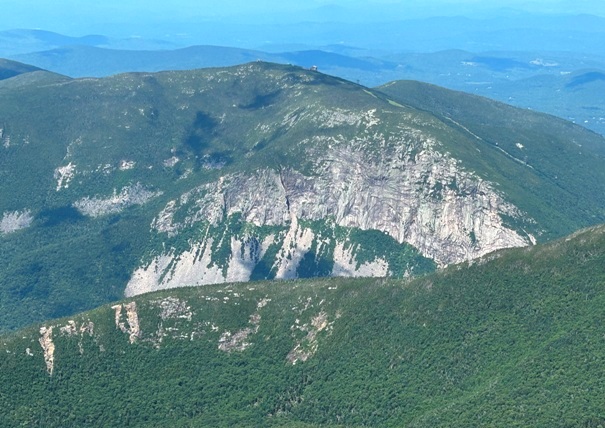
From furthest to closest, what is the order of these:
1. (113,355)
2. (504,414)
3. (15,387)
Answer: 1. (113,355)
2. (15,387)
3. (504,414)

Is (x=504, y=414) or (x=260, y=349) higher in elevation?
(x=504, y=414)

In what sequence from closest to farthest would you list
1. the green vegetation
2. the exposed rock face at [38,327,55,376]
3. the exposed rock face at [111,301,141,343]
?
the green vegetation, the exposed rock face at [38,327,55,376], the exposed rock face at [111,301,141,343]

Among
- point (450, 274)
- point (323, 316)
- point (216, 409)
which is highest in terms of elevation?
point (450, 274)

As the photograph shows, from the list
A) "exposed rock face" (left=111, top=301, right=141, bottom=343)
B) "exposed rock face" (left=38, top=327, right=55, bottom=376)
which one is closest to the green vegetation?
"exposed rock face" (left=38, top=327, right=55, bottom=376)

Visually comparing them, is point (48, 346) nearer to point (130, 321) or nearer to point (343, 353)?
point (130, 321)

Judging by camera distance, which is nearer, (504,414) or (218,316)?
(504,414)

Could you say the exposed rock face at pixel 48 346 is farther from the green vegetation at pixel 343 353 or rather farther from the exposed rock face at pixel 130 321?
the exposed rock face at pixel 130 321

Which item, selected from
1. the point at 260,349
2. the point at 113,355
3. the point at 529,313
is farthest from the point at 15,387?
the point at 529,313

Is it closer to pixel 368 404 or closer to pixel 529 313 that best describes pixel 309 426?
pixel 368 404

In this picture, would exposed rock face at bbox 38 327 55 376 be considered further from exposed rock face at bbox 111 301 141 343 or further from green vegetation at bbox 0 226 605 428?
exposed rock face at bbox 111 301 141 343
